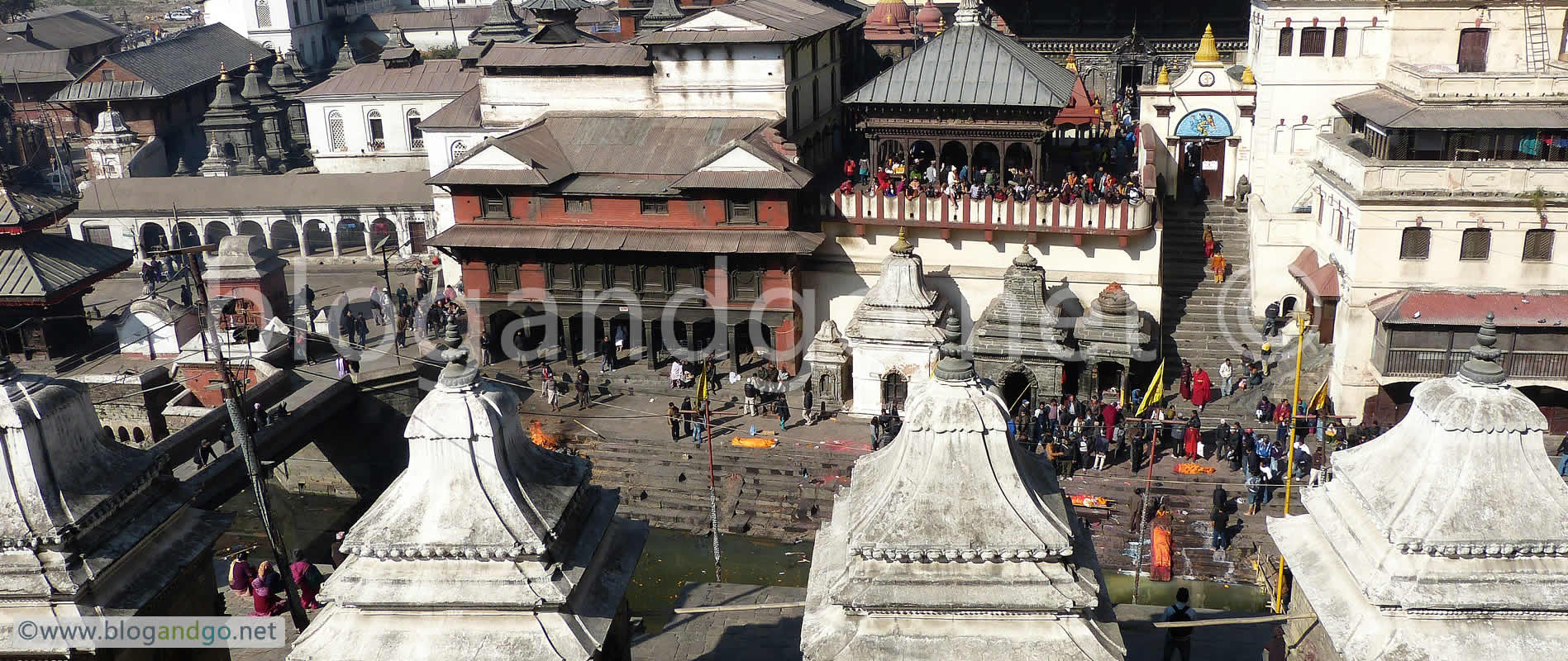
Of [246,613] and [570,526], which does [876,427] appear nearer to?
[246,613]

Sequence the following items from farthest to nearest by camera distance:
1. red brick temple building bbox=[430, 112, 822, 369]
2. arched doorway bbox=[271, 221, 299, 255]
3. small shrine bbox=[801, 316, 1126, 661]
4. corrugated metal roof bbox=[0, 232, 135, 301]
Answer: arched doorway bbox=[271, 221, 299, 255]
red brick temple building bbox=[430, 112, 822, 369]
corrugated metal roof bbox=[0, 232, 135, 301]
small shrine bbox=[801, 316, 1126, 661]

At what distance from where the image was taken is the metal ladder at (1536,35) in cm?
3566

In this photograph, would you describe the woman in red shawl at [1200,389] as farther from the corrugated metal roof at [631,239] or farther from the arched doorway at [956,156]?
the arched doorway at [956,156]

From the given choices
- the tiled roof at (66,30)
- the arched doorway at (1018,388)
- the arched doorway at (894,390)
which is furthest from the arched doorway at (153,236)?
the arched doorway at (1018,388)

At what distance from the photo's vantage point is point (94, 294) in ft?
169

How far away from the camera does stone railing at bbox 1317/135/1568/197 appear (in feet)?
102

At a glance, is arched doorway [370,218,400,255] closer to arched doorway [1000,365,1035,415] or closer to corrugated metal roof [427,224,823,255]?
corrugated metal roof [427,224,823,255]

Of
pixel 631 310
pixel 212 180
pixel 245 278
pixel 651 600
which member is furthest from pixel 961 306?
pixel 212 180

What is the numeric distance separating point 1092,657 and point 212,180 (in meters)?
52.4

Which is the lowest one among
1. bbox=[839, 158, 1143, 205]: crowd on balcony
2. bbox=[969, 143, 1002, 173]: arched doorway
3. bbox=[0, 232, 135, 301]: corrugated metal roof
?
bbox=[0, 232, 135, 301]: corrugated metal roof

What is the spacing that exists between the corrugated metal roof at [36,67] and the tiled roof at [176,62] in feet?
21.8

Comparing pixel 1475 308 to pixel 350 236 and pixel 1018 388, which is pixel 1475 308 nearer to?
pixel 1018 388

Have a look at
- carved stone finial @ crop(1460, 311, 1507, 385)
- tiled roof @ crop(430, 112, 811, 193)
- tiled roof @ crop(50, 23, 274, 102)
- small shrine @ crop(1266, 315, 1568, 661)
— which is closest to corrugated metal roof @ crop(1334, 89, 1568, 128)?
tiled roof @ crop(430, 112, 811, 193)

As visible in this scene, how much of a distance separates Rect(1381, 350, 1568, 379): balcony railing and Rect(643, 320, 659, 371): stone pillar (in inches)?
787
